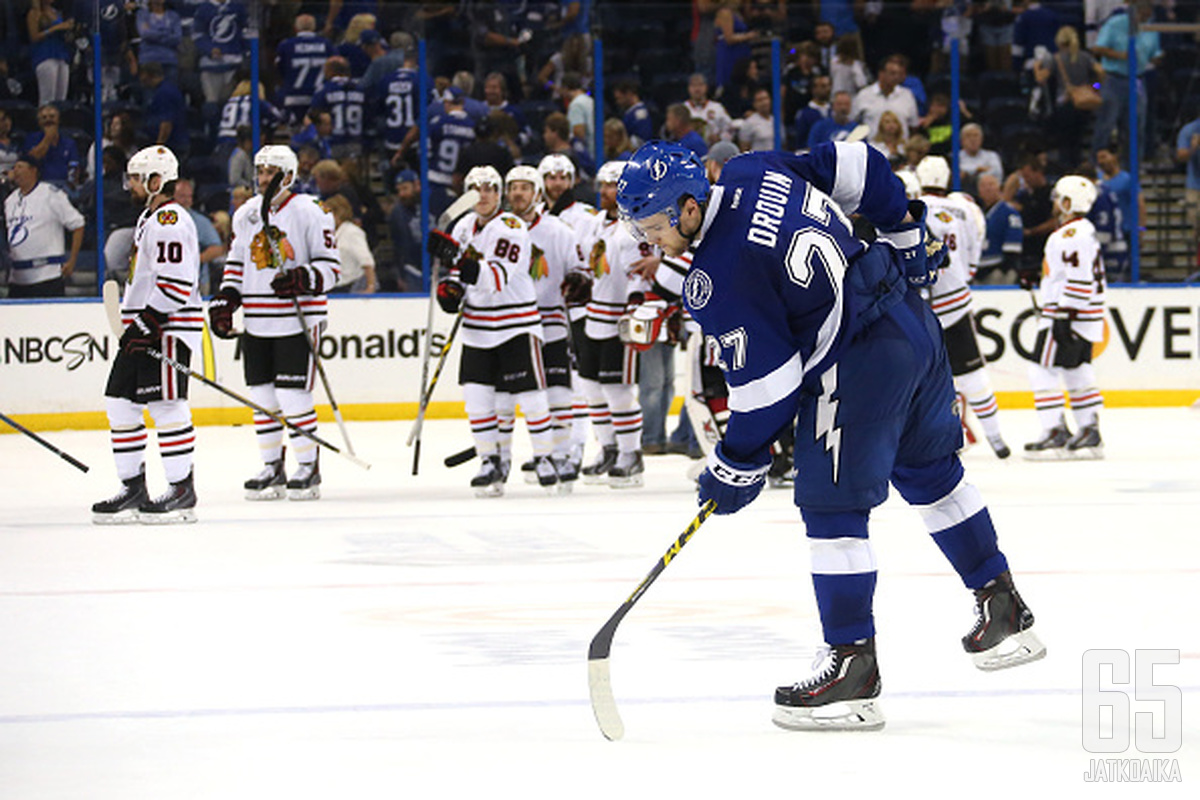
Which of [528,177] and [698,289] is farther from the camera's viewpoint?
[528,177]

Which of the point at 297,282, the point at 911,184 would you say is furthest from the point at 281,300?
the point at 911,184

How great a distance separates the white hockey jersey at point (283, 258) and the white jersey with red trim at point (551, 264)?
0.93 metres

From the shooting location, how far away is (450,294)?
8.24 meters

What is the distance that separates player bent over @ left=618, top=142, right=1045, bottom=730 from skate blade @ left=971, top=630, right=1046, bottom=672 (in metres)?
0.33

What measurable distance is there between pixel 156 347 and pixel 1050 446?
454cm

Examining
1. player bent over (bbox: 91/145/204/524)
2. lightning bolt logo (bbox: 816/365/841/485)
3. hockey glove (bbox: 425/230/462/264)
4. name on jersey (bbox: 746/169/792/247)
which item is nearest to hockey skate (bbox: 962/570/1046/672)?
lightning bolt logo (bbox: 816/365/841/485)

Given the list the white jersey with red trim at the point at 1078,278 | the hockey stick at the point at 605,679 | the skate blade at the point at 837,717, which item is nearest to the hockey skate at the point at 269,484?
the white jersey with red trim at the point at 1078,278

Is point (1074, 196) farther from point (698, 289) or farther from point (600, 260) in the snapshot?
point (698, 289)

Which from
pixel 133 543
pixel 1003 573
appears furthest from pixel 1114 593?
pixel 133 543

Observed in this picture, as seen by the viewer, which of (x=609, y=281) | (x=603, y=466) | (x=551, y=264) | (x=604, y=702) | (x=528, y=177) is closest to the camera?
(x=604, y=702)

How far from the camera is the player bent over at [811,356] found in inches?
146

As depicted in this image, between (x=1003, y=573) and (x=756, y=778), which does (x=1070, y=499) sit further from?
(x=756, y=778)

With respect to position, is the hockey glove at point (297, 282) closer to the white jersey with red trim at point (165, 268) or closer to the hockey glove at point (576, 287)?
the white jersey with red trim at point (165, 268)

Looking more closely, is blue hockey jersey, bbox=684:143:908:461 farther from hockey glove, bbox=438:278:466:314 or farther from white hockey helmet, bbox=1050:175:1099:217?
white hockey helmet, bbox=1050:175:1099:217
